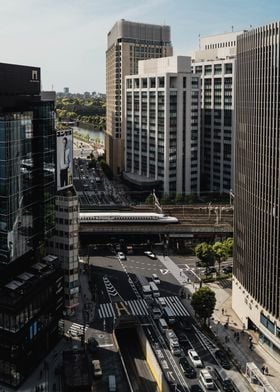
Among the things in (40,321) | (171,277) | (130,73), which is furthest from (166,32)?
(40,321)

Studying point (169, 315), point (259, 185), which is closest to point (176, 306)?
point (169, 315)

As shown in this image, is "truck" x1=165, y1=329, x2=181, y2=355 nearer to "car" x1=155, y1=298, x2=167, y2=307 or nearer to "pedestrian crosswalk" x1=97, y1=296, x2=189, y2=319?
"pedestrian crosswalk" x1=97, y1=296, x2=189, y2=319

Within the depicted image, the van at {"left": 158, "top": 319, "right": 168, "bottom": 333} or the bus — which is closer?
the van at {"left": 158, "top": 319, "right": 168, "bottom": 333}

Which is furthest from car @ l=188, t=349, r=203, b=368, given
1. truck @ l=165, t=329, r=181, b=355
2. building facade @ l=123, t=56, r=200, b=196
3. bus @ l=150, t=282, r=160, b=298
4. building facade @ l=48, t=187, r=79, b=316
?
building facade @ l=123, t=56, r=200, b=196

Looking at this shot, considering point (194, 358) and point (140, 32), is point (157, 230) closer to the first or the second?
point (194, 358)

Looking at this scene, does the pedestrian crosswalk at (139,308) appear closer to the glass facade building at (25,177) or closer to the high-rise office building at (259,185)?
the high-rise office building at (259,185)

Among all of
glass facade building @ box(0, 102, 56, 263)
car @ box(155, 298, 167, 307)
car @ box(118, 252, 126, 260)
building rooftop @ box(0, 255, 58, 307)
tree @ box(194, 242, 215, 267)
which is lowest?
car @ box(155, 298, 167, 307)
